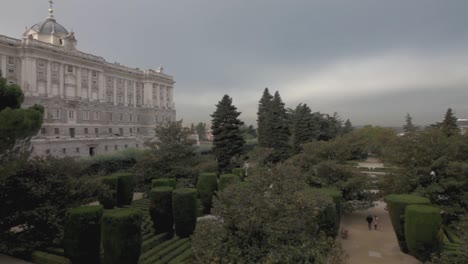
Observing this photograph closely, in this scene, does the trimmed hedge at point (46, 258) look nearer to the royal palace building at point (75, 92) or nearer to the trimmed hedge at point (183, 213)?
the trimmed hedge at point (183, 213)

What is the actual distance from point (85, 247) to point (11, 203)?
13.8 ft

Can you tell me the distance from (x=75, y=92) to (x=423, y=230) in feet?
170

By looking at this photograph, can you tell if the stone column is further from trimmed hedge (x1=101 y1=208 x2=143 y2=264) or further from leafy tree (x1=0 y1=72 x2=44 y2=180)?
trimmed hedge (x1=101 y1=208 x2=143 y2=264)

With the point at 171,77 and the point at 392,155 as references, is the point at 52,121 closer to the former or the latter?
the point at 171,77

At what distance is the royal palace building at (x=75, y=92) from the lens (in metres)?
42.9

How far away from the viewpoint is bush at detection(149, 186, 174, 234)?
15.5 meters

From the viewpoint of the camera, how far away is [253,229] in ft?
26.2

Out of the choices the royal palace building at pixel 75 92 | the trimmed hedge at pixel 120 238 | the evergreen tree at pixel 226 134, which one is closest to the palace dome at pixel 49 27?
the royal palace building at pixel 75 92

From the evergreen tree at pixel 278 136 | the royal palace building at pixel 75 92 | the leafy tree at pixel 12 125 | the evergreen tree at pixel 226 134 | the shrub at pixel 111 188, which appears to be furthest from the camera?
the royal palace building at pixel 75 92

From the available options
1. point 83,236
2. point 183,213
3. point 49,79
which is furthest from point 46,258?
point 49,79

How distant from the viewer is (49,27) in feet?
169

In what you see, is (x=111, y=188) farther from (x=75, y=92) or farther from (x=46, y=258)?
(x=75, y=92)

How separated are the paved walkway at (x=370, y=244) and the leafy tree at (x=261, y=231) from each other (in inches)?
250

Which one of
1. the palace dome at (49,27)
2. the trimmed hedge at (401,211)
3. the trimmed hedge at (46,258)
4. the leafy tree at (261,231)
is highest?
the palace dome at (49,27)
